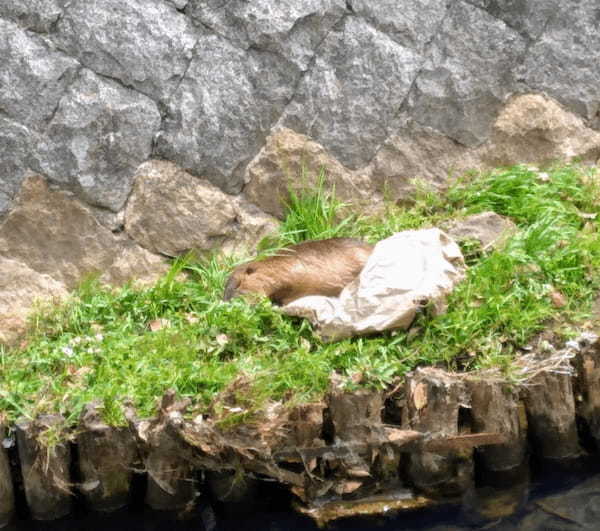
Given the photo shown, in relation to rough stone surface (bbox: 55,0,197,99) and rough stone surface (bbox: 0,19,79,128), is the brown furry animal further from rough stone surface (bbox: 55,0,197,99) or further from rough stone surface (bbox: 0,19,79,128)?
rough stone surface (bbox: 0,19,79,128)

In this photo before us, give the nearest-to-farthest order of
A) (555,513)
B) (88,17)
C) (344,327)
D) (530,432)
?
(555,513)
(530,432)
(344,327)
(88,17)

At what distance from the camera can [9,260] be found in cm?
636

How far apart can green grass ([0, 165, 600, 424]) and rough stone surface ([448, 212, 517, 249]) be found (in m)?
0.09

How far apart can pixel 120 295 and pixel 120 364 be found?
862 mm

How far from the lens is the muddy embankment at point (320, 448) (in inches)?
192

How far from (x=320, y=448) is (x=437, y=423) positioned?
23.2 inches

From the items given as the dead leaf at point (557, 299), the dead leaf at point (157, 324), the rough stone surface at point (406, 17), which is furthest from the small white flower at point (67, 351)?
the rough stone surface at point (406, 17)

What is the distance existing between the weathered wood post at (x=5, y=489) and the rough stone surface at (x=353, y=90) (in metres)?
2.84

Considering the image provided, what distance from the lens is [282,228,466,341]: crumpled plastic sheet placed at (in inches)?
225

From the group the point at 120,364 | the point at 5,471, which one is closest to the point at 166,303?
the point at 120,364

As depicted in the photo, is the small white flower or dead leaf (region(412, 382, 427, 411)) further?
the small white flower

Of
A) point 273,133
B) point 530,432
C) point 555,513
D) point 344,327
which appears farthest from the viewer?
point 273,133

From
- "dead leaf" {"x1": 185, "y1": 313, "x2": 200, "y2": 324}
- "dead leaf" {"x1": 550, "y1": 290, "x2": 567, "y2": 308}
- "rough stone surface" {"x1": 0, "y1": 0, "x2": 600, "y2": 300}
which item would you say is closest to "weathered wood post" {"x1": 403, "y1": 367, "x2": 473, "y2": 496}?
"dead leaf" {"x1": 550, "y1": 290, "x2": 567, "y2": 308}

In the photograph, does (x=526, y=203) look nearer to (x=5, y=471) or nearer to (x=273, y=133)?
(x=273, y=133)
